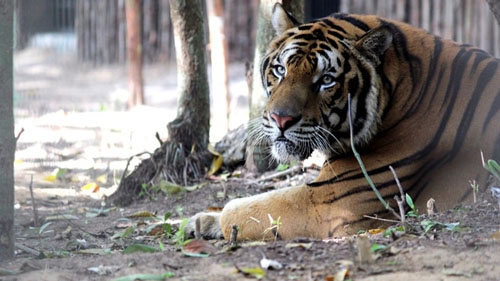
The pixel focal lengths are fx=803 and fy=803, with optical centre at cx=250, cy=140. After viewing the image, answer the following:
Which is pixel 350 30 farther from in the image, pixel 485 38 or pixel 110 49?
pixel 110 49

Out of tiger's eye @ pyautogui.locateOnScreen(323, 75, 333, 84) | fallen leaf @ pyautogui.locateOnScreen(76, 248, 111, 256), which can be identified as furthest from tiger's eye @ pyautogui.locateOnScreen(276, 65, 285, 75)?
fallen leaf @ pyautogui.locateOnScreen(76, 248, 111, 256)

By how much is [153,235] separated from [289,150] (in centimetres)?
98

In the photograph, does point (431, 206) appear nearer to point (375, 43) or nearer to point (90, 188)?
point (375, 43)

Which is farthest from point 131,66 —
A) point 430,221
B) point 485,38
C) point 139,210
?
point 430,221

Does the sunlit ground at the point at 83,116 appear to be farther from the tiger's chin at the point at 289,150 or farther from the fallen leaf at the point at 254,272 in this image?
the fallen leaf at the point at 254,272

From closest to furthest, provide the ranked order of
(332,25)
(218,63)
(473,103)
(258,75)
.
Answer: (473,103), (332,25), (258,75), (218,63)

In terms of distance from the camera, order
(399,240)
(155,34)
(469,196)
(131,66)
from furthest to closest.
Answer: (155,34) < (131,66) < (469,196) < (399,240)

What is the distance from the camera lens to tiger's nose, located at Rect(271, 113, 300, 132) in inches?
159

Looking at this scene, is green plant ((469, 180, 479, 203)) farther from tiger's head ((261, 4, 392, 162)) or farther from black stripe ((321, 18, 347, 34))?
black stripe ((321, 18, 347, 34))

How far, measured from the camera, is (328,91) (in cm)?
420

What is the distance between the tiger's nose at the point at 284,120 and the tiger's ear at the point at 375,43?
0.54m

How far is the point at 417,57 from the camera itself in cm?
440

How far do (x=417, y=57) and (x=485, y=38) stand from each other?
8.74 m

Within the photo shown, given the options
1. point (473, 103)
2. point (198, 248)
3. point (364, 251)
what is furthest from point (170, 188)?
point (364, 251)
